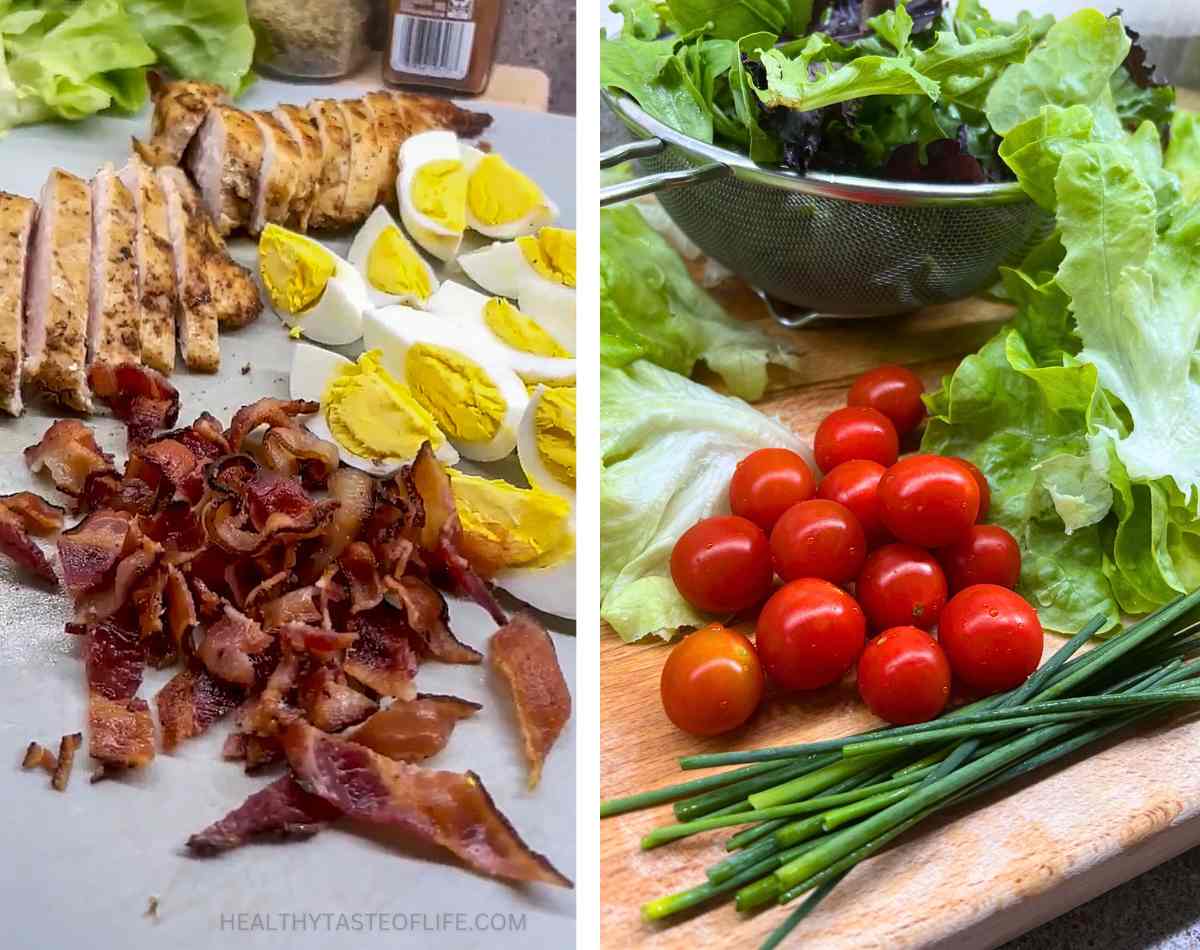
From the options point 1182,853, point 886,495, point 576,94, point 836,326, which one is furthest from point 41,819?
point 836,326

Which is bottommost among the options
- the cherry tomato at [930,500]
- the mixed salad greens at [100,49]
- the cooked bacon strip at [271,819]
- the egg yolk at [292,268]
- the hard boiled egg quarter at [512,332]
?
the cooked bacon strip at [271,819]

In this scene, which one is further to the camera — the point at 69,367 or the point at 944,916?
the point at 69,367

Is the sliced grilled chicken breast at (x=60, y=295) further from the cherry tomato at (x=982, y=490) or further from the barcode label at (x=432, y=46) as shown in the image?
the cherry tomato at (x=982, y=490)

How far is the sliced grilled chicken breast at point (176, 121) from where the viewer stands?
1.42 m

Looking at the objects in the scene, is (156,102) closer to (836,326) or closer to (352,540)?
(352,540)

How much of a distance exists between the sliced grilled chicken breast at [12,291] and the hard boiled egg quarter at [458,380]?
357mm

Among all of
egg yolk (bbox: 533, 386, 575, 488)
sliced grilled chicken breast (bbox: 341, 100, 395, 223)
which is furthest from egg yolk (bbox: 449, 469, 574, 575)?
sliced grilled chicken breast (bbox: 341, 100, 395, 223)

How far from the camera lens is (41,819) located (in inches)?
35.3

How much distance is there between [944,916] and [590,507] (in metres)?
0.45

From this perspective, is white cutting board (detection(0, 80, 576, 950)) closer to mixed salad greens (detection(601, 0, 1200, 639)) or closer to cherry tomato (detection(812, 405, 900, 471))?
mixed salad greens (detection(601, 0, 1200, 639))

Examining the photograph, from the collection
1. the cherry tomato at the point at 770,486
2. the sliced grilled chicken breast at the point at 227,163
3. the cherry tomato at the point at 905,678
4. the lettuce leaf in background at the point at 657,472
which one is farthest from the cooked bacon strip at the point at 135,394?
the cherry tomato at the point at 905,678

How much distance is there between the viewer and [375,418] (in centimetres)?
119

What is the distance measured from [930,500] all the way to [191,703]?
764 mm

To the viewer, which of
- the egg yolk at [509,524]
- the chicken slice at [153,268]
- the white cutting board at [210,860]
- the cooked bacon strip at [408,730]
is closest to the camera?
the white cutting board at [210,860]
